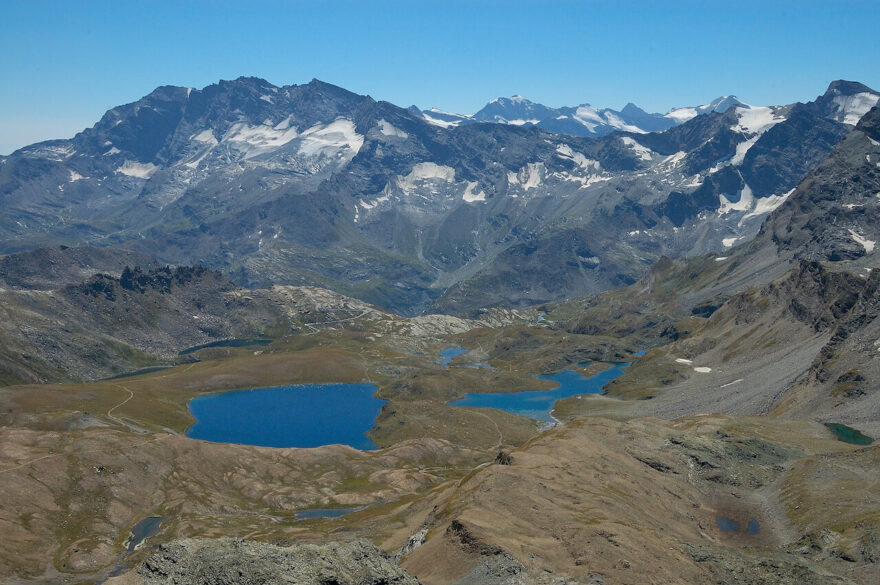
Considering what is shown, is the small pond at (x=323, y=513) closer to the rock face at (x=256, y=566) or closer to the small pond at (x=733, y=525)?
the small pond at (x=733, y=525)

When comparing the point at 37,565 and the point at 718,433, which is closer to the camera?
the point at 37,565

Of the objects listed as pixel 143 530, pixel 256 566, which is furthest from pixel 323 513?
pixel 256 566

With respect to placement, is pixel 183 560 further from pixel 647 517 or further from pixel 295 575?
pixel 647 517

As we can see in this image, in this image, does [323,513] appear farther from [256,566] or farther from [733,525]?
[256,566]

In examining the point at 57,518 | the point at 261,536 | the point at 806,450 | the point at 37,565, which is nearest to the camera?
the point at 37,565

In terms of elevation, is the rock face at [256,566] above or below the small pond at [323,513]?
above

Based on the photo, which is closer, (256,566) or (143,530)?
(256,566)

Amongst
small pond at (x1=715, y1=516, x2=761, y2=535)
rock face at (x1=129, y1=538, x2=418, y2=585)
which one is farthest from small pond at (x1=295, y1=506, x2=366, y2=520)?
rock face at (x1=129, y1=538, x2=418, y2=585)

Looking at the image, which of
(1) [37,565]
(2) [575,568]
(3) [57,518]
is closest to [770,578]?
(2) [575,568]

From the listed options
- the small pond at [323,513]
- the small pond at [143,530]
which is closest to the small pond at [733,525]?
the small pond at [323,513]
